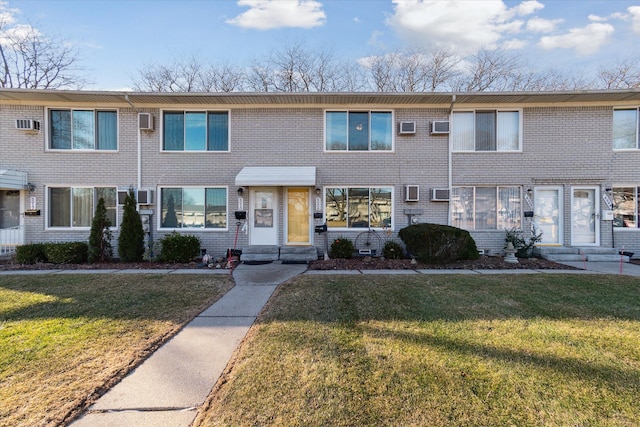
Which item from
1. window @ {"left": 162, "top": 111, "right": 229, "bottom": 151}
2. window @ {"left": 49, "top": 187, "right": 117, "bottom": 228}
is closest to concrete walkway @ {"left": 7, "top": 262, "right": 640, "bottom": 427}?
window @ {"left": 162, "top": 111, "right": 229, "bottom": 151}

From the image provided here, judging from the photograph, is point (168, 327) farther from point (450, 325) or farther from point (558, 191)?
point (558, 191)

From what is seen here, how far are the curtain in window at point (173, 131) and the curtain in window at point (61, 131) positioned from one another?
10.4ft

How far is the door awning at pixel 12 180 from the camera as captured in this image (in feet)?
28.9

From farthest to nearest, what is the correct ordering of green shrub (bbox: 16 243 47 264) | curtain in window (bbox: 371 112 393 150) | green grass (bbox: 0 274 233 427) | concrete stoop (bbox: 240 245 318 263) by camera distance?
curtain in window (bbox: 371 112 393 150) < concrete stoop (bbox: 240 245 318 263) < green shrub (bbox: 16 243 47 264) < green grass (bbox: 0 274 233 427)

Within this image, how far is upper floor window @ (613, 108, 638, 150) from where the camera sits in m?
9.62

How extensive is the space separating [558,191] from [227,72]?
20.6m

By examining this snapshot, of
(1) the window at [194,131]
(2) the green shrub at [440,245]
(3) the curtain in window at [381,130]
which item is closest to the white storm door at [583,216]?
(2) the green shrub at [440,245]

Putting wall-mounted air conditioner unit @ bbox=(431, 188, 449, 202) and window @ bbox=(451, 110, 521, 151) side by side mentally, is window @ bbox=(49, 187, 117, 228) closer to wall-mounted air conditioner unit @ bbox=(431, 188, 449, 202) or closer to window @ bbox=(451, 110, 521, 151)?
wall-mounted air conditioner unit @ bbox=(431, 188, 449, 202)

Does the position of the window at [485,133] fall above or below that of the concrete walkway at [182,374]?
above

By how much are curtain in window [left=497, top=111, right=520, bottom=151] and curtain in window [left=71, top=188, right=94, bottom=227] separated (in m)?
14.0

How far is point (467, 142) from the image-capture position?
9.83 m

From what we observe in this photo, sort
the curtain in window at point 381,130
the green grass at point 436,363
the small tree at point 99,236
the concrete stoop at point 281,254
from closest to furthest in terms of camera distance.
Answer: the green grass at point 436,363, the small tree at point 99,236, the concrete stoop at point 281,254, the curtain in window at point 381,130

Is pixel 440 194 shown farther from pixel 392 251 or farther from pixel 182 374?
pixel 182 374

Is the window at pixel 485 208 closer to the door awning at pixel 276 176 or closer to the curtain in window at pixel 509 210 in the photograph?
the curtain in window at pixel 509 210
